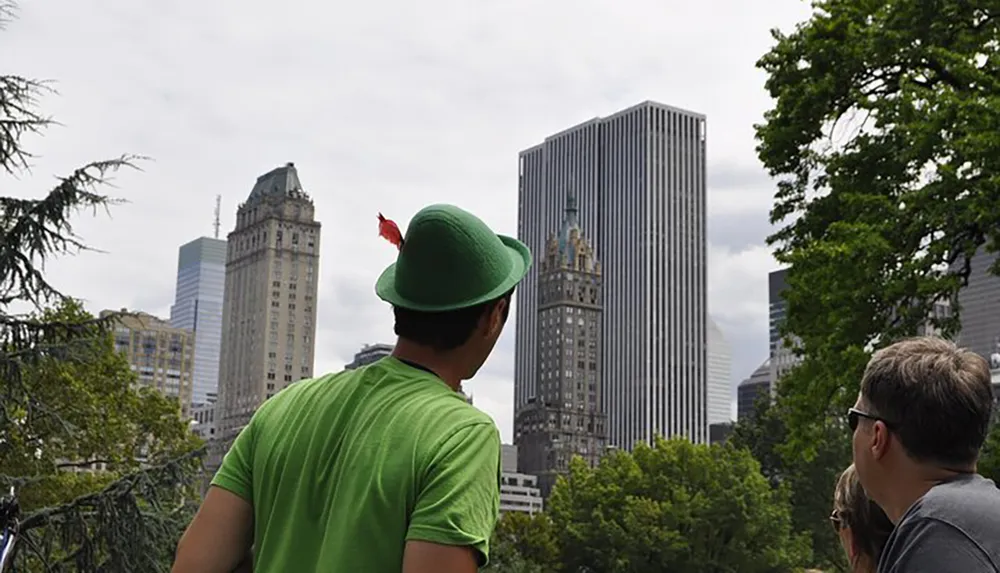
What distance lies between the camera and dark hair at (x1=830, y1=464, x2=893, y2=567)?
13.2 ft

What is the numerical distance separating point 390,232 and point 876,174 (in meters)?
17.2

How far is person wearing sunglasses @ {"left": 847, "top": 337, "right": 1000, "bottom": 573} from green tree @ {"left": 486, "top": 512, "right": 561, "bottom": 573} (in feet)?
152

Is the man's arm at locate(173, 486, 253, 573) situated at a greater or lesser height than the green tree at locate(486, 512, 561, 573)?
greater

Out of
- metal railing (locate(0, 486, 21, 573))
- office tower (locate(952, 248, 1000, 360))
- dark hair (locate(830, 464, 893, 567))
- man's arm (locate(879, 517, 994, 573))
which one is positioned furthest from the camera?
office tower (locate(952, 248, 1000, 360))

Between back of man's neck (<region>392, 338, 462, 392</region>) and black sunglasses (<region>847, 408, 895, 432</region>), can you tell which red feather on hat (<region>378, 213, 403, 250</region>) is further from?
black sunglasses (<region>847, 408, 895, 432</region>)

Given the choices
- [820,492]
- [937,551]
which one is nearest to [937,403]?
[937,551]

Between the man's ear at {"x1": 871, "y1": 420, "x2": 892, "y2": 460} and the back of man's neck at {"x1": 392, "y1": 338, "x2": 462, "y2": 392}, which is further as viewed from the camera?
the man's ear at {"x1": 871, "y1": 420, "x2": 892, "y2": 460}

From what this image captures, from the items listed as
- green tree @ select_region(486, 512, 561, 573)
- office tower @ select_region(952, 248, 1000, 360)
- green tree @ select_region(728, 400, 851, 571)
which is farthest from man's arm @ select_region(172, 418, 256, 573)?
office tower @ select_region(952, 248, 1000, 360)

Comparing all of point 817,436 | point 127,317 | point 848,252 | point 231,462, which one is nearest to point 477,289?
point 231,462

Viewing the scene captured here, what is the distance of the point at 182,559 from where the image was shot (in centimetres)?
277

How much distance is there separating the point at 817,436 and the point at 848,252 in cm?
313

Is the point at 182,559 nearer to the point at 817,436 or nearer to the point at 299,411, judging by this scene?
the point at 299,411

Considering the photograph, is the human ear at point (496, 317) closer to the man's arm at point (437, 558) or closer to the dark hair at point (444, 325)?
the dark hair at point (444, 325)

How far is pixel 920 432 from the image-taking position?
3.11 meters
